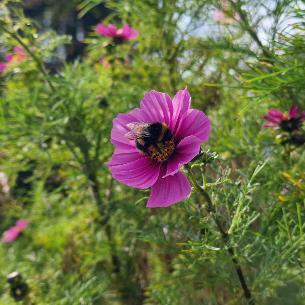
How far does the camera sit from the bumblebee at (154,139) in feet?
1.52

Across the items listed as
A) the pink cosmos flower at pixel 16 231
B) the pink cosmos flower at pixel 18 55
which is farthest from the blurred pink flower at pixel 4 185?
the pink cosmos flower at pixel 18 55

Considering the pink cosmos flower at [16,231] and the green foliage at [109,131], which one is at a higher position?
the green foliage at [109,131]

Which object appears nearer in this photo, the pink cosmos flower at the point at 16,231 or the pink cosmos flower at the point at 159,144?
the pink cosmos flower at the point at 159,144

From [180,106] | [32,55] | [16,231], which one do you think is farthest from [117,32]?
[16,231]

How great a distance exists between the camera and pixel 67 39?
993mm

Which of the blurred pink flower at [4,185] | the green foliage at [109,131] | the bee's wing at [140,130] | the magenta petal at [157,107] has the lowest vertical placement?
the blurred pink flower at [4,185]

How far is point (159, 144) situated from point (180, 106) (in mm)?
46

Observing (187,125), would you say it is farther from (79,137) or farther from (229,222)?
(79,137)

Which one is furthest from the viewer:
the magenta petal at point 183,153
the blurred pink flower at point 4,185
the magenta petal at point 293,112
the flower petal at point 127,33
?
the blurred pink flower at point 4,185

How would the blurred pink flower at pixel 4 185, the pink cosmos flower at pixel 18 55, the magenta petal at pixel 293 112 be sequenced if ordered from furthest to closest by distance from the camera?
1. the blurred pink flower at pixel 4 185
2. the pink cosmos flower at pixel 18 55
3. the magenta petal at pixel 293 112

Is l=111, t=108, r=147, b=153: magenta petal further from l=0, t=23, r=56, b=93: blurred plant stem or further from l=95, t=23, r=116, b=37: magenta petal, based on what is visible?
l=95, t=23, r=116, b=37: magenta petal

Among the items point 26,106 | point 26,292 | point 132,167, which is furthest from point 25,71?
point 132,167

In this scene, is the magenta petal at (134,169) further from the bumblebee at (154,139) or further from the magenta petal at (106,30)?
the magenta petal at (106,30)

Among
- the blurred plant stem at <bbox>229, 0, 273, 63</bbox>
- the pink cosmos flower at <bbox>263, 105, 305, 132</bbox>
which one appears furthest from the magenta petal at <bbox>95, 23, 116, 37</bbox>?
the pink cosmos flower at <bbox>263, 105, 305, 132</bbox>
